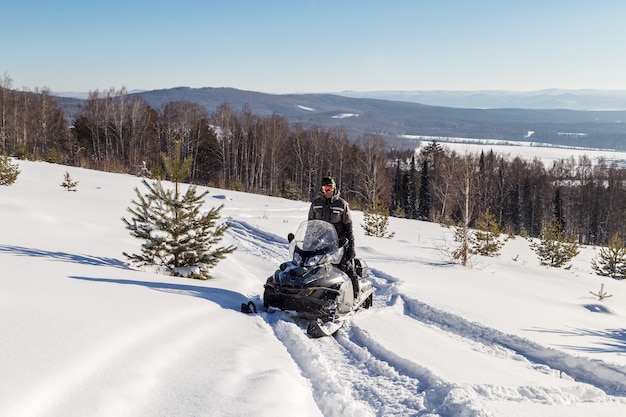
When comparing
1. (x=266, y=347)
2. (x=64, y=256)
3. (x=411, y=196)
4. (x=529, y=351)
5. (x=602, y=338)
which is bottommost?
(x=411, y=196)

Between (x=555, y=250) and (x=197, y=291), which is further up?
(x=197, y=291)

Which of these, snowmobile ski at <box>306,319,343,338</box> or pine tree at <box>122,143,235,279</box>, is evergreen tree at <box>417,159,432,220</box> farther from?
snowmobile ski at <box>306,319,343,338</box>

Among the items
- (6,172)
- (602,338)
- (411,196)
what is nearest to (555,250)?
(602,338)

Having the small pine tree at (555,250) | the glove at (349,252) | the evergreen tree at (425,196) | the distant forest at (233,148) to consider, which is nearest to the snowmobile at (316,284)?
the glove at (349,252)

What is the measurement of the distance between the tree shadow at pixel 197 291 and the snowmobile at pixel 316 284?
0.68 metres

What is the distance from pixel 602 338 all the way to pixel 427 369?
391cm

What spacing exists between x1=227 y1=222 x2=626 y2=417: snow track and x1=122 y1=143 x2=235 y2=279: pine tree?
2.56 metres

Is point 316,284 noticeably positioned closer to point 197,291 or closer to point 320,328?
point 320,328

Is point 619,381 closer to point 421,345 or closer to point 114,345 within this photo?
point 421,345

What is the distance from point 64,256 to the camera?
8.04 meters

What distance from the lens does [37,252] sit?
26.0 ft

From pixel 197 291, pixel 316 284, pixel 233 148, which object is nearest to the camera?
pixel 316 284

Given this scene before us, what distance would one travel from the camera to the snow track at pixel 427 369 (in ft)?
13.1

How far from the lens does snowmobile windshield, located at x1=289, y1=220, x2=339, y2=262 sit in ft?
22.2
